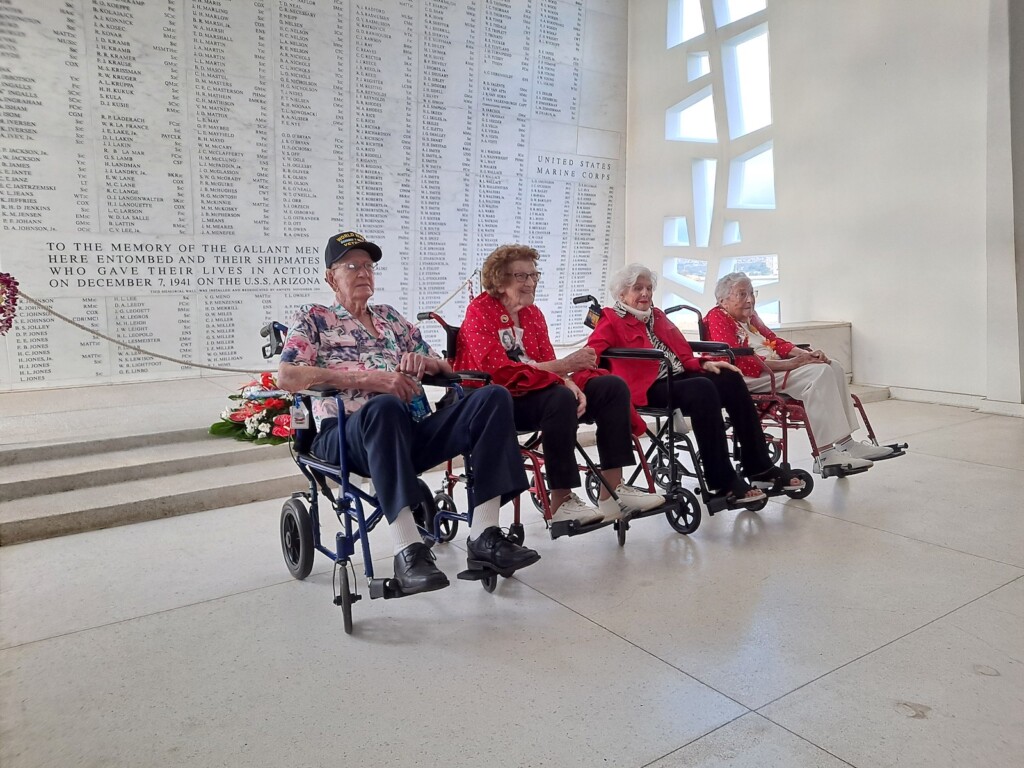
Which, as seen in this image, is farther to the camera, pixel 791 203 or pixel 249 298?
pixel 791 203

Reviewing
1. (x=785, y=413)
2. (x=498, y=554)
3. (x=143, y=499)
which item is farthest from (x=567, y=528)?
(x=143, y=499)

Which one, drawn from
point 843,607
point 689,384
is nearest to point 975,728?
point 843,607

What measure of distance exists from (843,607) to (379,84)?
4328mm

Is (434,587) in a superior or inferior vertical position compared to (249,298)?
inferior

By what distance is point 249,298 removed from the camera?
15.5ft

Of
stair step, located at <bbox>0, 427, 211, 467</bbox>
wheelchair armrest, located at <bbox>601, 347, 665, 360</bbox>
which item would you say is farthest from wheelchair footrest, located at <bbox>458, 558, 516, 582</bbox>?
stair step, located at <bbox>0, 427, 211, 467</bbox>

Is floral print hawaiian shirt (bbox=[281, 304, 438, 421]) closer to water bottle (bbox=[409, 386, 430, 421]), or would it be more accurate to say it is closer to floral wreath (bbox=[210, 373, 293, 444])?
water bottle (bbox=[409, 386, 430, 421])

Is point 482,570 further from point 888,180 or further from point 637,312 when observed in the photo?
point 888,180

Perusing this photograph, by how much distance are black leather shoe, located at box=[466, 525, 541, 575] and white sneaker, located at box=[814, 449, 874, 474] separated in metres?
1.64

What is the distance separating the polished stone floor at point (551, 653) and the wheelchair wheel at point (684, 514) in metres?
0.06

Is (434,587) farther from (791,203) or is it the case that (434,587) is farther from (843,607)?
(791,203)

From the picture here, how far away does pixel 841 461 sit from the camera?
3.15 meters

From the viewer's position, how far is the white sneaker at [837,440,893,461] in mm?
3189

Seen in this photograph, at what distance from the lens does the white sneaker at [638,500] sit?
2.57 m
